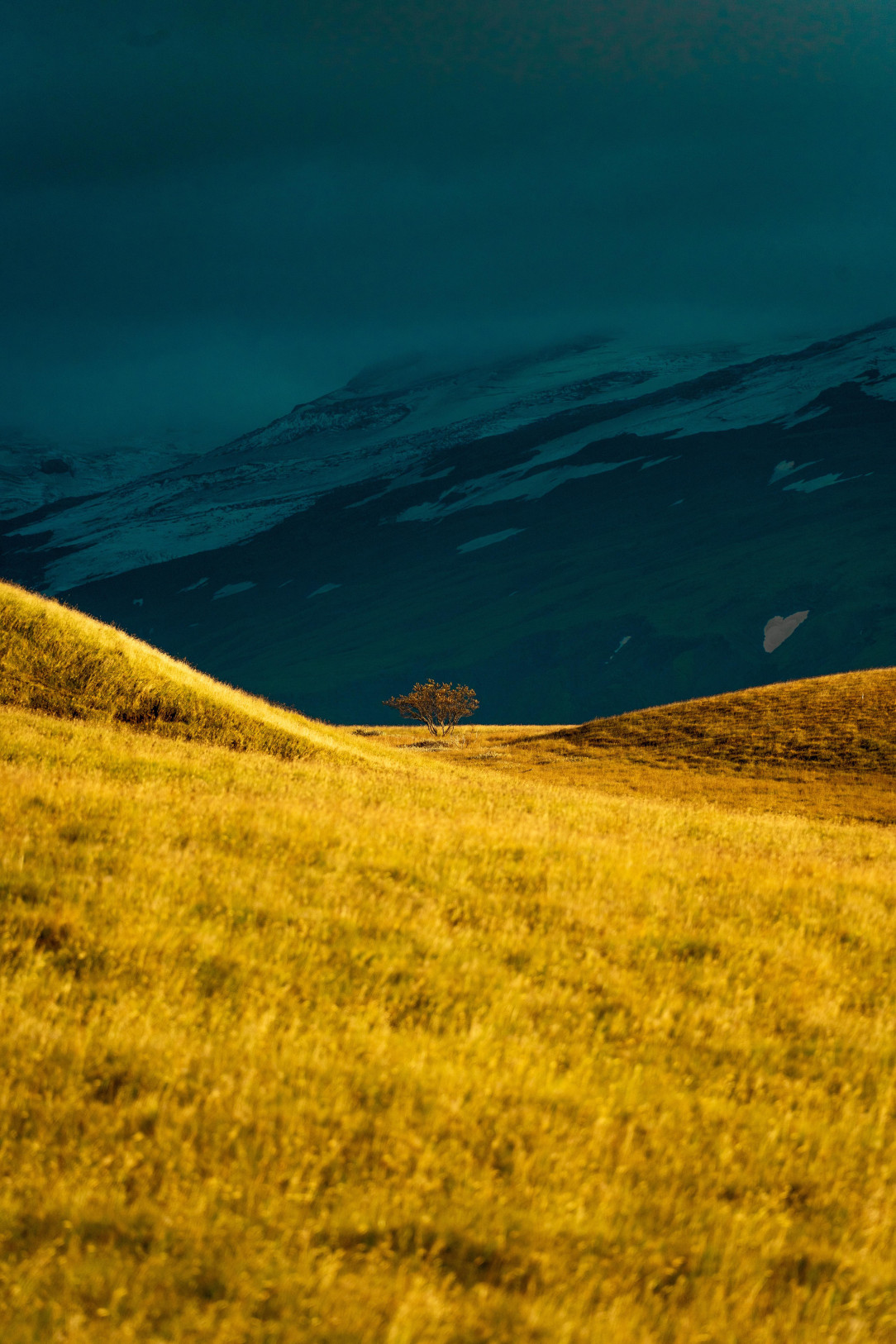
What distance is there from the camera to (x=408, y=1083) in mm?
5887

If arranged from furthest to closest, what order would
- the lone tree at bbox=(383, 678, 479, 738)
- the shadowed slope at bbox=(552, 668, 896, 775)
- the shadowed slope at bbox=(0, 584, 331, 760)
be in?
the lone tree at bbox=(383, 678, 479, 738), the shadowed slope at bbox=(552, 668, 896, 775), the shadowed slope at bbox=(0, 584, 331, 760)

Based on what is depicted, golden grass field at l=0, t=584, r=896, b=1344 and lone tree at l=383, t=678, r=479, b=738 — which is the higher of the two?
golden grass field at l=0, t=584, r=896, b=1344

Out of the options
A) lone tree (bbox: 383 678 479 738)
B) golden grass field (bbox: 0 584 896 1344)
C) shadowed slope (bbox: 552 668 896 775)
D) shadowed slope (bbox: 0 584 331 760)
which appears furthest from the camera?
lone tree (bbox: 383 678 479 738)

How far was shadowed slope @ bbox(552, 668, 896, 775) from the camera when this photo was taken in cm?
4778

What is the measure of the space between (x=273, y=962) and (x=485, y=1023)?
1.91 meters

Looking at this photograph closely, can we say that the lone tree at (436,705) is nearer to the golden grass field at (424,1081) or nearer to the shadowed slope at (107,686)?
the shadowed slope at (107,686)

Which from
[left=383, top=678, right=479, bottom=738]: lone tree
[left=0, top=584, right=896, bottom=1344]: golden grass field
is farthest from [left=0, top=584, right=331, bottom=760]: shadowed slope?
[left=383, top=678, right=479, bottom=738]: lone tree

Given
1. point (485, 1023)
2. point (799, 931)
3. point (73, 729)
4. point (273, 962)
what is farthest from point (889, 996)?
point (73, 729)

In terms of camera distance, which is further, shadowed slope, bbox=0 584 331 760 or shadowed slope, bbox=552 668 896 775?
shadowed slope, bbox=552 668 896 775

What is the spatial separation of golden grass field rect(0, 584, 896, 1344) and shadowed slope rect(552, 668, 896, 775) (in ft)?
125

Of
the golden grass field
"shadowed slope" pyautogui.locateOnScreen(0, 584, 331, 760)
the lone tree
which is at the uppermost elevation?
the golden grass field

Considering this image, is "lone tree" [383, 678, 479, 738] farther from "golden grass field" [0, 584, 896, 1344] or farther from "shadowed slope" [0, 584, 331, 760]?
"golden grass field" [0, 584, 896, 1344]

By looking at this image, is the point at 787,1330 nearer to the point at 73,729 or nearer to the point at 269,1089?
the point at 269,1089

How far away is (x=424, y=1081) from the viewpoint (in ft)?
19.4
